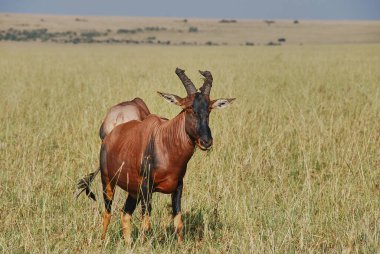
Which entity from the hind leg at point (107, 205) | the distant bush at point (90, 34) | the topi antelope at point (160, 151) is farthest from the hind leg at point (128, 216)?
the distant bush at point (90, 34)

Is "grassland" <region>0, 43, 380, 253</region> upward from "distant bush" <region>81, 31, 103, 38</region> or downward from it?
downward

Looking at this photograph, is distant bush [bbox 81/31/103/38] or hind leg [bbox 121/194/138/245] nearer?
hind leg [bbox 121/194/138/245]

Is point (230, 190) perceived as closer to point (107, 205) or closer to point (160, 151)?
point (107, 205)

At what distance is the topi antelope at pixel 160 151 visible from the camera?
4262mm

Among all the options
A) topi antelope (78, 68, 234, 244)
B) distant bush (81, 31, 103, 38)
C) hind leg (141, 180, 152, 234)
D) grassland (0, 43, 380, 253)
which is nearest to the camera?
topi antelope (78, 68, 234, 244)

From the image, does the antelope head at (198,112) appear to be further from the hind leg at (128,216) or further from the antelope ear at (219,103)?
the hind leg at (128,216)

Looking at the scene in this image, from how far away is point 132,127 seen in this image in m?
4.86

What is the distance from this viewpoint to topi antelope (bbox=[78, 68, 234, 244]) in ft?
14.0

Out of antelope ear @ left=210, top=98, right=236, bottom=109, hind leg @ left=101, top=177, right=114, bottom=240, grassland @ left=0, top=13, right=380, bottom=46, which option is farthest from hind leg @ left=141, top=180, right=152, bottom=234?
grassland @ left=0, top=13, right=380, bottom=46

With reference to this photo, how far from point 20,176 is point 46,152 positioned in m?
1.68

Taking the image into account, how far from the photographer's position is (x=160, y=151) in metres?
4.42

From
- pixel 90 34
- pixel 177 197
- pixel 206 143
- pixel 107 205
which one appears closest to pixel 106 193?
pixel 107 205

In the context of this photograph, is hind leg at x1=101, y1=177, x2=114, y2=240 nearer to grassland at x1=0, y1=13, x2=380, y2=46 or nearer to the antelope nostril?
the antelope nostril

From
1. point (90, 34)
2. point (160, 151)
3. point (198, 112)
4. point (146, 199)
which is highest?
point (90, 34)
